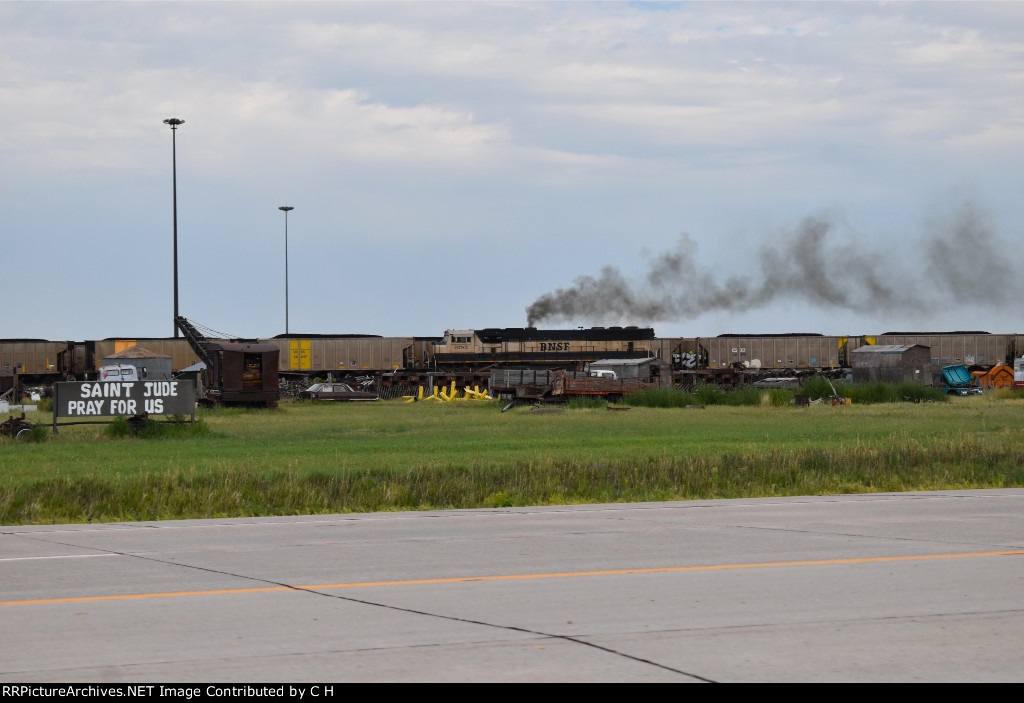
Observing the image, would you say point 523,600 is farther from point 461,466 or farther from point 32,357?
point 32,357

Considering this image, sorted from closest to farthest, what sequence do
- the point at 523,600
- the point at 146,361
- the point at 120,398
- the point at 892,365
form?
the point at 523,600 < the point at 120,398 < the point at 892,365 < the point at 146,361

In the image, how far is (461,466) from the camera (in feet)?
70.0

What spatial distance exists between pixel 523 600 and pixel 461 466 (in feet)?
40.6

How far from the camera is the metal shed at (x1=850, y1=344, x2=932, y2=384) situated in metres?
70.9

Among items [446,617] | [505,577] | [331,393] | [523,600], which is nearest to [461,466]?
[505,577]

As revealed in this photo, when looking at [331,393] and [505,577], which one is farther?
[331,393]

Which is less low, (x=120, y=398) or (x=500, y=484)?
(x=120, y=398)

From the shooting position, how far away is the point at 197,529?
1434cm

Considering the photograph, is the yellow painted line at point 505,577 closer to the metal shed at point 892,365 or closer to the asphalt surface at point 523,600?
the asphalt surface at point 523,600

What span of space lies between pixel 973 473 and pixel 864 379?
169 ft

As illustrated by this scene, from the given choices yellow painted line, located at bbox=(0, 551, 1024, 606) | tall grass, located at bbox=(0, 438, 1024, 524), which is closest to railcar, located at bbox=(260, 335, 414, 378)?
tall grass, located at bbox=(0, 438, 1024, 524)

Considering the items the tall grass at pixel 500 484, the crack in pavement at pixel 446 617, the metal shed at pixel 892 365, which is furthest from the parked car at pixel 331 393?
the crack in pavement at pixel 446 617

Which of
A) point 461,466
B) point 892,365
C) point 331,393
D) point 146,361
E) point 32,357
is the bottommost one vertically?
point 461,466
